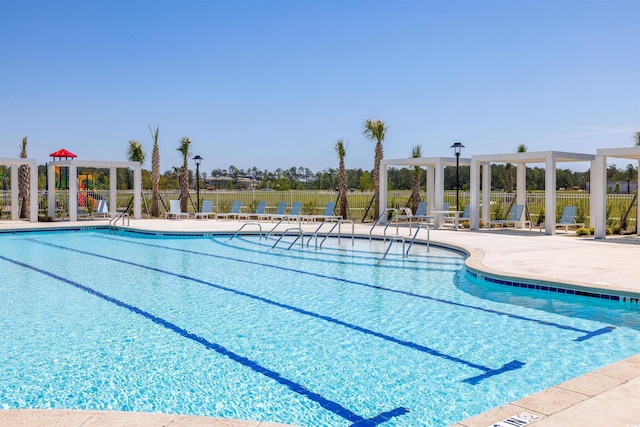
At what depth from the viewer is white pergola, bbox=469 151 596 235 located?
54.7ft

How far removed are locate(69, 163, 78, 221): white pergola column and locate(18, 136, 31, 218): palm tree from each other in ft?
9.92

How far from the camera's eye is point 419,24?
19297 mm

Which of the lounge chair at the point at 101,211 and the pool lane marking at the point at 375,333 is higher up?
the lounge chair at the point at 101,211

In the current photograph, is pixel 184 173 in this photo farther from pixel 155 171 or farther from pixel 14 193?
pixel 14 193

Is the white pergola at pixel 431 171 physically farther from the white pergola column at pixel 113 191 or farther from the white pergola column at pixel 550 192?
the white pergola column at pixel 113 191

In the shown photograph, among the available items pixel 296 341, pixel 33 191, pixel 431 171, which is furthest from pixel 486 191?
pixel 33 191

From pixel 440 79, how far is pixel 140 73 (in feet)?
43.7

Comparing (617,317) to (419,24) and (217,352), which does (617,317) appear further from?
(419,24)

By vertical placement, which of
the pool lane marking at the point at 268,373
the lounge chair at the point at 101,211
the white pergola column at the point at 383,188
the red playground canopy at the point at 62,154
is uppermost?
the red playground canopy at the point at 62,154

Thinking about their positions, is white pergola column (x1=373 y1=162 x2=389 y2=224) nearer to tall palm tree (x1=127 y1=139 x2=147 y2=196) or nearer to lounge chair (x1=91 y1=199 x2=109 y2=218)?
lounge chair (x1=91 y1=199 x2=109 y2=218)

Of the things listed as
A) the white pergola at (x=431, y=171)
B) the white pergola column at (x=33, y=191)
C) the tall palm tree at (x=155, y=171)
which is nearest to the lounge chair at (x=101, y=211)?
the tall palm tree at (x=155, y=171)

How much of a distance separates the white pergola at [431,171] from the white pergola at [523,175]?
52.9 inches

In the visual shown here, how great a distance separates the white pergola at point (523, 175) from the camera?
54.7ft

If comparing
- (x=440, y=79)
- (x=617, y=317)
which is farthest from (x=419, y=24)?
(x=617, y=317)
